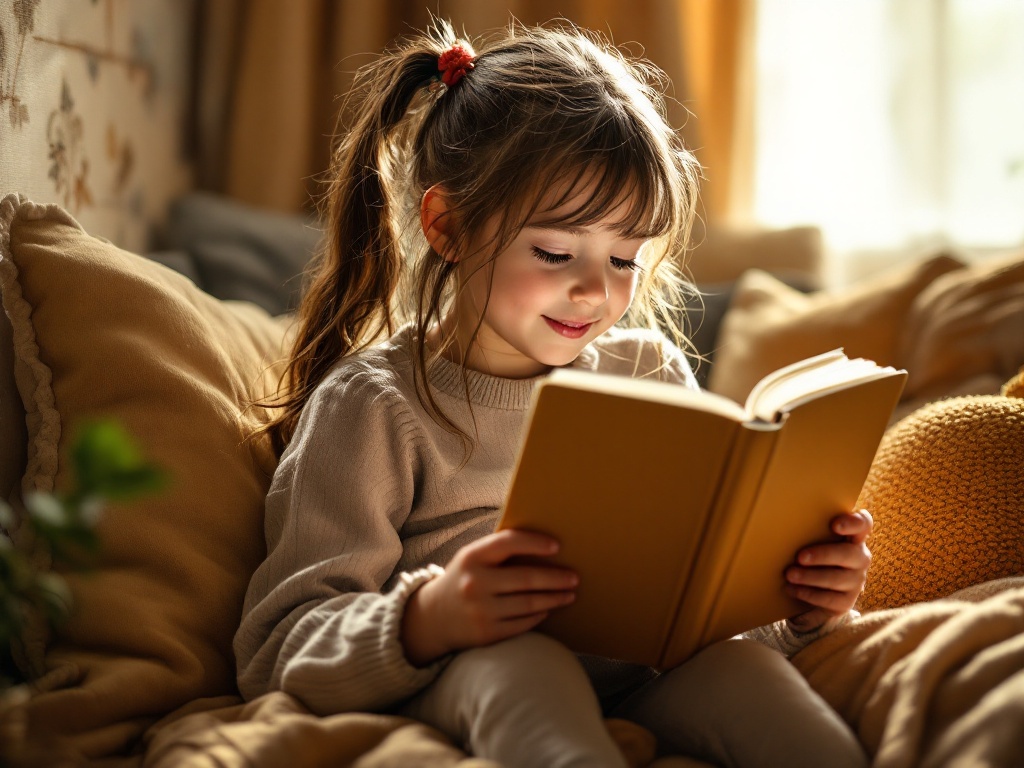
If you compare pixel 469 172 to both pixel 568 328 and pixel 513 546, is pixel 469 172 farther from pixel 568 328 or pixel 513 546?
pixel 513 546

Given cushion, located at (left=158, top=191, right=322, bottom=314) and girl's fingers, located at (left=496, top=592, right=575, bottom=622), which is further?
cushion, located at (left=158, top=191, right=322, bottom=314)

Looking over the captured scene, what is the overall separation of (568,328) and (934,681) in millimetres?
465

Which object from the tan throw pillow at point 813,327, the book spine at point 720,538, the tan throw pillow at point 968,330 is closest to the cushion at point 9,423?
the book spine at point 720,538

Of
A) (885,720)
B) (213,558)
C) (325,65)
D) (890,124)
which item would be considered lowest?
(213,558)

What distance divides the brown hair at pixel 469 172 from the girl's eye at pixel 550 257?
30 millimetres

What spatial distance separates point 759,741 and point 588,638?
0.53 ft

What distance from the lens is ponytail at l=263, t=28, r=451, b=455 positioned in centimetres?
112

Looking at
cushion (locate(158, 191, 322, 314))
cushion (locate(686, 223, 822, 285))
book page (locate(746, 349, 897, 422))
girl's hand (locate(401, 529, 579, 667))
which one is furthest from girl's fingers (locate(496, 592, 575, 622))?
cushion (locate(686, 223, 822, 285))

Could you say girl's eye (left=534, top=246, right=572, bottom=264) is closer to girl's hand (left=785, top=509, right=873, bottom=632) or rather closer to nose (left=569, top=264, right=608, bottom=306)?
nose (left=569, top=264, right=608, bottom=306)

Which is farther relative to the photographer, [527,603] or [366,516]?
[366,516]

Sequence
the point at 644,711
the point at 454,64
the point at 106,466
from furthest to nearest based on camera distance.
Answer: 1. the point at 454,64
2. the point at 644,711
3. the point at 106,466

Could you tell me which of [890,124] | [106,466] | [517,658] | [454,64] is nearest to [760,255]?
[890,124]

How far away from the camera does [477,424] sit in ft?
3.48

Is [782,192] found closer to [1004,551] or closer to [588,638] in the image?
[1004,551]
